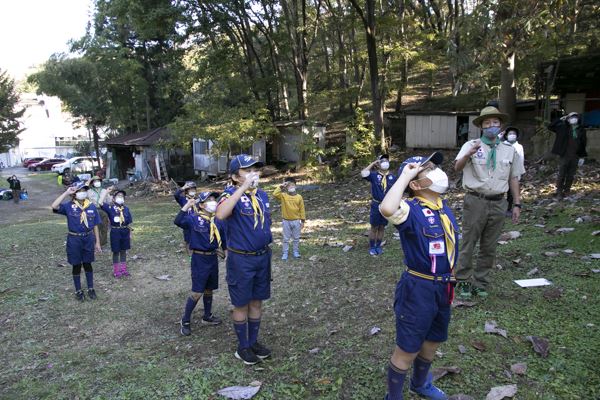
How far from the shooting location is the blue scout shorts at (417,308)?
3102mm

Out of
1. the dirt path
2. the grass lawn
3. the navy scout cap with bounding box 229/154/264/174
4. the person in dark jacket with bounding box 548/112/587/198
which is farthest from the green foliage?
the person in dark jacket with bounding box 548/112/587/198

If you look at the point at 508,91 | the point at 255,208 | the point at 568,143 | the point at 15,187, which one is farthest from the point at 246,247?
the point at 15,187

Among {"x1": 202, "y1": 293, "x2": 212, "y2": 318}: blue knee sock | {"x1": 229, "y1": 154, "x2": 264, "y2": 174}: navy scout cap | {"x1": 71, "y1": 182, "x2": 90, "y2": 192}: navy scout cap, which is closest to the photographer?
{"x1": 229, "y1": 154, "x2": 264, "y2": 174}: navy scout cap

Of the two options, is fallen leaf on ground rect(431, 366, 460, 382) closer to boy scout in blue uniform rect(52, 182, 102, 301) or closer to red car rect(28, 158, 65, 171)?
boy scout in blue uniform rect(52, 182, 102, 301)

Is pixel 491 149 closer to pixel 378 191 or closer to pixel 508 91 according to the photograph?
pixel 378 191

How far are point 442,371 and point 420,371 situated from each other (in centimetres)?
49

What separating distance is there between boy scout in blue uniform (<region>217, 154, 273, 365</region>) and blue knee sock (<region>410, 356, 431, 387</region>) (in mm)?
1615

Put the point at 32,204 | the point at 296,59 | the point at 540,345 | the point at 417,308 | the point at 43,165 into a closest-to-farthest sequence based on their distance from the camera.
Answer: the point at 417,308 → the point at 540,345 → the point at 296,59 → the point at 32,204 → the point at 43,165

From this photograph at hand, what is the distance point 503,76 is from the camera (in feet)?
48.2

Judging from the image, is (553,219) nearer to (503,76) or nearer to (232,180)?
(232,180)

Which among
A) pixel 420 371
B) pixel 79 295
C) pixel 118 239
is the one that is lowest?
pixel 79 295

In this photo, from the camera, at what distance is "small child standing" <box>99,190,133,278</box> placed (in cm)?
807

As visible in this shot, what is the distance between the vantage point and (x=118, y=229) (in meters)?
8.12

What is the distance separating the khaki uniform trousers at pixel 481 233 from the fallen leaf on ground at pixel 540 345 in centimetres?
114
